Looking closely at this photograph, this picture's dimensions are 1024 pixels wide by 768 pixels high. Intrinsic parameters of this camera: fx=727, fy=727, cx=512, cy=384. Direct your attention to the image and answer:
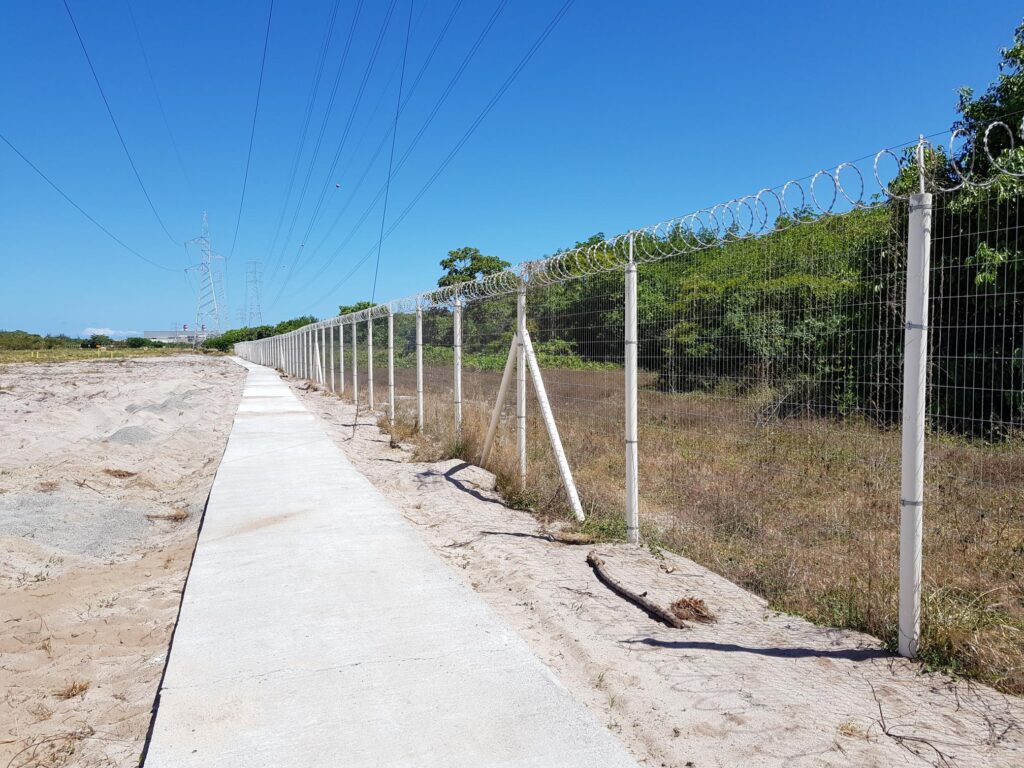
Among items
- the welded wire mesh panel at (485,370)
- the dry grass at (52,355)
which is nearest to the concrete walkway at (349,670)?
the welded wire mesh panel at (485,370)

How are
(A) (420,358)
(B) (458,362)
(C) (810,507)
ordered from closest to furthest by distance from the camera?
1. (C) (810,507)
2. (B) (458,362)
3. (A) (420,358)

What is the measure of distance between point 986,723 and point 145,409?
739 inches

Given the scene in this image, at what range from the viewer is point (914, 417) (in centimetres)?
356

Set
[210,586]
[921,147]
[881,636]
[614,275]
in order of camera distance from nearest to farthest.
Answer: [921,147] → [881,636] → [210,586] → [614,275]

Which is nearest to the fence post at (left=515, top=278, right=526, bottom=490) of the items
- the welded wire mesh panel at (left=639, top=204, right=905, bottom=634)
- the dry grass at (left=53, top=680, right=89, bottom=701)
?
the welded wire mesh panel at (left=639, top=204, right=905, bottom=634)

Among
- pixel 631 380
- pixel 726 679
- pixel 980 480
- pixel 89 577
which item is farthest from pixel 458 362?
pixel 980 480

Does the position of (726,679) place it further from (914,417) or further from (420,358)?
(420,358)

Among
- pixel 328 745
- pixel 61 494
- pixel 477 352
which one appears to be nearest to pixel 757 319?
pixel 328 745

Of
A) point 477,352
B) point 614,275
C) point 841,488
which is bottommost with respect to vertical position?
point 841,488

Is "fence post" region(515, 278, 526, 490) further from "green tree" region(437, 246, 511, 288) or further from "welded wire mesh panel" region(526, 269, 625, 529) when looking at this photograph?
"green tree" region(437, 246, 511, 288)

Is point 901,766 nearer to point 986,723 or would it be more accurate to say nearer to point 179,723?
point 986,723

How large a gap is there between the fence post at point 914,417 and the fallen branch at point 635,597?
3.89 feet

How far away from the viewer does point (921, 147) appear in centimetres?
347

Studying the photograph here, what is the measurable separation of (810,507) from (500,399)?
3.37 metres
